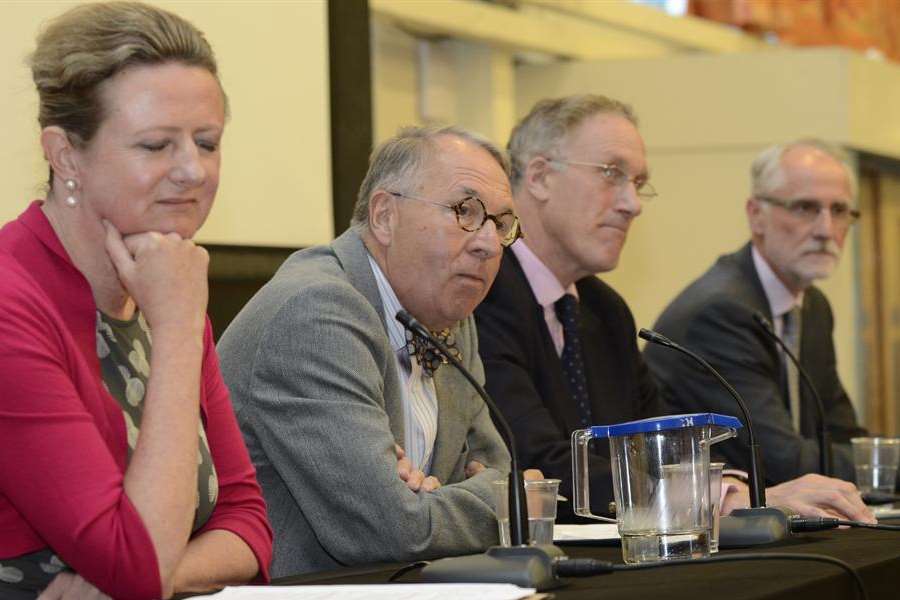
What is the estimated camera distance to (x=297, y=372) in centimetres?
235

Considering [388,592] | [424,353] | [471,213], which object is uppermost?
[471,213]

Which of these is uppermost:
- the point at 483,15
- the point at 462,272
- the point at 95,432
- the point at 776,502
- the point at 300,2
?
the point at 483,15

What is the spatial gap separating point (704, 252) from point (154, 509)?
5.67m

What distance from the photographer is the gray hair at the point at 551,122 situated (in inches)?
141

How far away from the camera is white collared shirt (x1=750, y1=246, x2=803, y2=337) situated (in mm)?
4258

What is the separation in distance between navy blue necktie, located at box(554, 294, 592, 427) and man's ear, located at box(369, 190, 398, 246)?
82 cm

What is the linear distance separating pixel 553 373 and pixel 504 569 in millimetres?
1509

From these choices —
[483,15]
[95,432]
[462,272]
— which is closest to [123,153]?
[95,432]

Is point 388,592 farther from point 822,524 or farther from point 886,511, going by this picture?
point 886,511

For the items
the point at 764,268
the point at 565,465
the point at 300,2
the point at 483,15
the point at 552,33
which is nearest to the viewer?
the point at 565,465

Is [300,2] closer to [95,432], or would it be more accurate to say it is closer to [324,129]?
[324,129]

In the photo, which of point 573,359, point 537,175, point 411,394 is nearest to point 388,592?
point 411,394

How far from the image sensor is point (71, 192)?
202 centimetres

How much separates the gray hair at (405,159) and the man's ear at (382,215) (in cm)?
1
